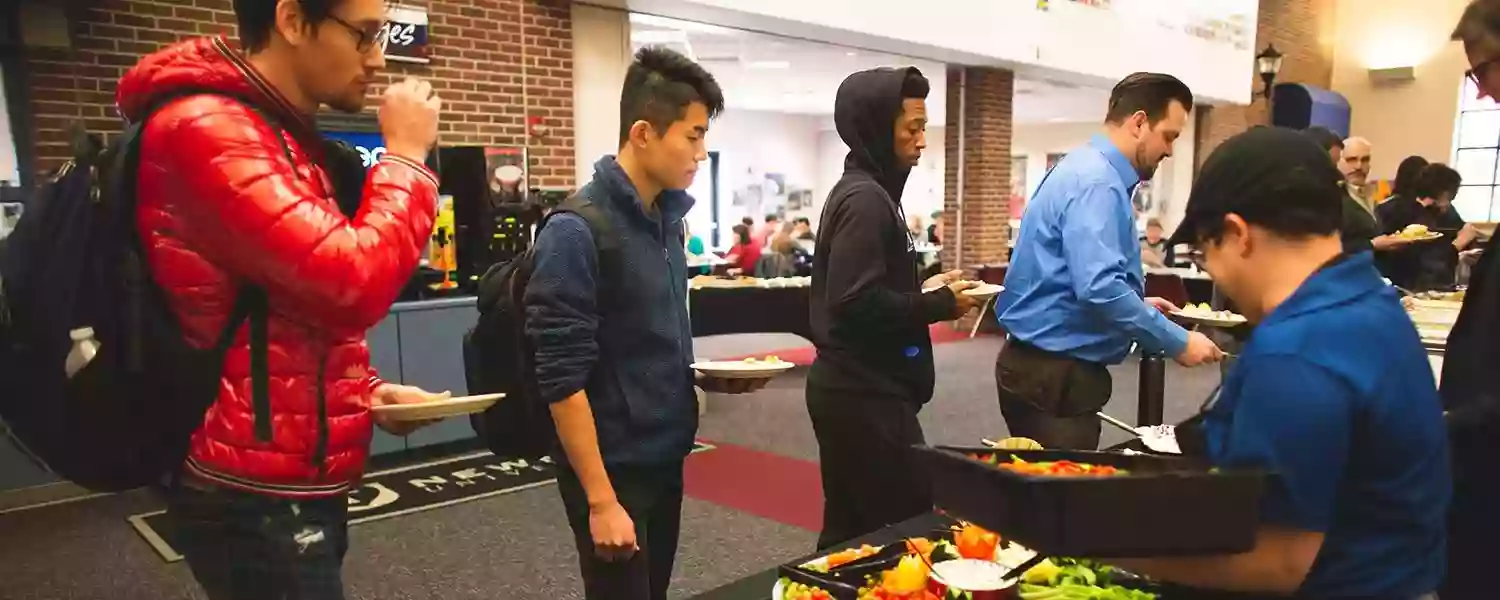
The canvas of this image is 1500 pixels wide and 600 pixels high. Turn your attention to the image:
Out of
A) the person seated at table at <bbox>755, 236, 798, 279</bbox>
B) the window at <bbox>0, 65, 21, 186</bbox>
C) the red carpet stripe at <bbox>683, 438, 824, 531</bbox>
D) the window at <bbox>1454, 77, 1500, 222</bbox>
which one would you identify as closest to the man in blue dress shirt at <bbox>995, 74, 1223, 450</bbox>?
the red carpet stripe at <bbox>683, 438, 824, 531</bbox>

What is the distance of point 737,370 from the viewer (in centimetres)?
208

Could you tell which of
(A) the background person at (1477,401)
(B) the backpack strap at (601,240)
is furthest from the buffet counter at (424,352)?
(A) the background person at (1477,401)

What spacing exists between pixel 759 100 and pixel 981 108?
24.2 ft

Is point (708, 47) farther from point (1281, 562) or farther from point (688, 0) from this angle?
point (1281, 562)

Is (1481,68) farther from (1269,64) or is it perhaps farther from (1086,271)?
(1269,64)

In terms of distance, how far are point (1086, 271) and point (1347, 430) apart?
1.51 metres

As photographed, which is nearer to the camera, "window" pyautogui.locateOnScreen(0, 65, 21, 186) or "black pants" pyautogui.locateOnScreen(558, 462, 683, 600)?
"black pants" pyautogui.locateOnScreen(558, 462, 683, 600)

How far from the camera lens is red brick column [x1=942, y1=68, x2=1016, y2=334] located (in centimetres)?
953

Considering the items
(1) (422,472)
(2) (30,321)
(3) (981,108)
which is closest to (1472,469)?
(2) (30,321)

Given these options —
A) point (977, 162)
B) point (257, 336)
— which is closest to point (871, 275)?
point (257, 336)

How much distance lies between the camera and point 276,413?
46.3 inches

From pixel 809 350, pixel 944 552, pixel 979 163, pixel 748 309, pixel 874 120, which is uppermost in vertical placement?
pixel 979 163

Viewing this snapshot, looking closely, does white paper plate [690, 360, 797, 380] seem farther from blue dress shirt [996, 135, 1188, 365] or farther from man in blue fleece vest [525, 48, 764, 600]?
blue dress shirt [996, 135, 1188, 365]

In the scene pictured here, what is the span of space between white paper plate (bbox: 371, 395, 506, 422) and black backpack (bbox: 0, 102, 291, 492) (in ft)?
0.78
